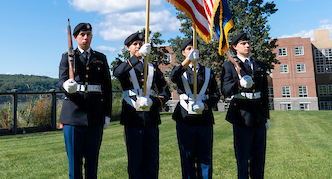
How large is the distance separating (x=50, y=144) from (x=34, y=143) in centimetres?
78

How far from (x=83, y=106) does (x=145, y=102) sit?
2.81ft

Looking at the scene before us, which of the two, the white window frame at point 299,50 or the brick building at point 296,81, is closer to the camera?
the brick building at point 296,81

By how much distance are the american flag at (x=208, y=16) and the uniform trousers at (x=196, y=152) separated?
55.4 inches

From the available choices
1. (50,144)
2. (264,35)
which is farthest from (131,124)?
(264,35)

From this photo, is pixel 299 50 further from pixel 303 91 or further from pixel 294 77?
pixel 303 91

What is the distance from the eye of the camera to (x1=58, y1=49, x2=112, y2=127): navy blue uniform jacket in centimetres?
355

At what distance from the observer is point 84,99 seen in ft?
11.8

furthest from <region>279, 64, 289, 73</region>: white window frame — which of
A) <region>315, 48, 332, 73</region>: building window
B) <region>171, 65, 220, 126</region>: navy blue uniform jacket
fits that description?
<region>171, 65, 220, 126</region>: navy blue uniform jacket

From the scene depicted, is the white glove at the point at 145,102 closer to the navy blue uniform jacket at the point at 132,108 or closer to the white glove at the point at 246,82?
the navy blue uniform jacket at the point at 132,108

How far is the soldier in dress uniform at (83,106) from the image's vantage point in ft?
11.4

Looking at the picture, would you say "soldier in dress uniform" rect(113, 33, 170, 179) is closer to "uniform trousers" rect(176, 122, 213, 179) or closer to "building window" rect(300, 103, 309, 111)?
"uniform trousers" rect(176, 122, 213, 179)

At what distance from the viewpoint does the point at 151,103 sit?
3.78 m

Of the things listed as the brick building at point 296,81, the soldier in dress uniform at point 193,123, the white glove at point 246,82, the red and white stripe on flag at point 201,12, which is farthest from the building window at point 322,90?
the white glove at point 246,82

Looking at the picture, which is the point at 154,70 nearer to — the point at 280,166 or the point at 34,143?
the point at 280,166
